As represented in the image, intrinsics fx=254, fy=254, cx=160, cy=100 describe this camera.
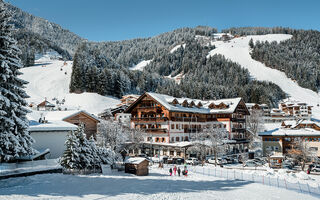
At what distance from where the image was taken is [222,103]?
63.4 meters

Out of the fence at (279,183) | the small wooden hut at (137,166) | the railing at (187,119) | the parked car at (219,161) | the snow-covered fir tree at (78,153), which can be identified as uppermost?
the railing at (187,119)

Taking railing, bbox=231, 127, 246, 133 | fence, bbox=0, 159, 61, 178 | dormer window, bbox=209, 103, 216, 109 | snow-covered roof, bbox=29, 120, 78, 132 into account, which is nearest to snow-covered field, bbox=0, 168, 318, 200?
fence, bbox=0, 159, 61, 178

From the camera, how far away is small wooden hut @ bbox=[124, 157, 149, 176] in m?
29.1

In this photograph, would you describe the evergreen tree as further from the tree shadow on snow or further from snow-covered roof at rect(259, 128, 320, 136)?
snow-covered roof at rect(259, 128, 320, 136)

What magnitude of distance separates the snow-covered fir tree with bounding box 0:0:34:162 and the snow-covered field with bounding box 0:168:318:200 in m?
2.82

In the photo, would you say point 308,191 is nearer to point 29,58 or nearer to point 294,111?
point 294,111

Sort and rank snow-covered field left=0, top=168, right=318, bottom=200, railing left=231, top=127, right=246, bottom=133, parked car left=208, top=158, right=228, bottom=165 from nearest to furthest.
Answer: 1. snow-covered field left=0, top=168, right=318, bottom=200
2. parked car left=208, top=158, right=228, bottom=165
3. railing left=231, top=127, right=246, bottom=133

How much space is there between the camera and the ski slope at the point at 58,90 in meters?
92.3

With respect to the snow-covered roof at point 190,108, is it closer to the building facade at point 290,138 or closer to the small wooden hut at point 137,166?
the building facade at point 290,138

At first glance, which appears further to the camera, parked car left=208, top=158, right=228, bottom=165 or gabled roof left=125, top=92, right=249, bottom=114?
gabled roof left=125, top=92, right=249, bottom=114

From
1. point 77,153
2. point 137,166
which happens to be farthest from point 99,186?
point 137,166

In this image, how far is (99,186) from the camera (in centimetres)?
2150

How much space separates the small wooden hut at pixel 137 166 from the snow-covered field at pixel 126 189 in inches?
121

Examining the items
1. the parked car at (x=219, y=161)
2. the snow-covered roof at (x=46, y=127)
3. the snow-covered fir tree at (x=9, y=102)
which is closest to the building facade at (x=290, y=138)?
the parked car at (x=219, y=161)
